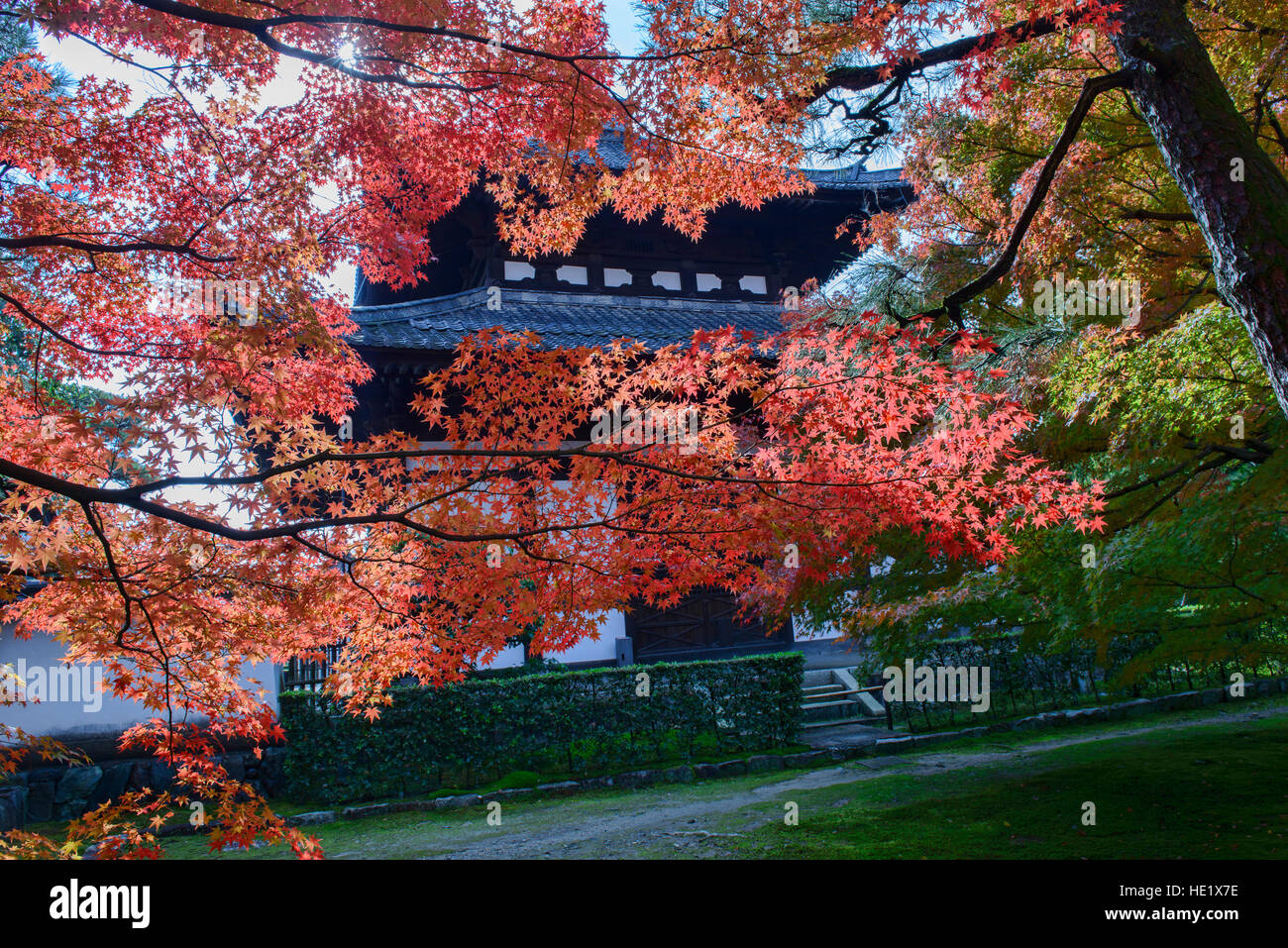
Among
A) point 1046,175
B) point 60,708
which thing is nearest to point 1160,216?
point 1046,175

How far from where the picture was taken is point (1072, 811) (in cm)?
598

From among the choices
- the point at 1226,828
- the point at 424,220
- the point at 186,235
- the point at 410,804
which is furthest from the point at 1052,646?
the point at 410,804

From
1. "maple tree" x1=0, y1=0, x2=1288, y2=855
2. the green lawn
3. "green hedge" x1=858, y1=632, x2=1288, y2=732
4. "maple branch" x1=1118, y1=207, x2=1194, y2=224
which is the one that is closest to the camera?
"maple tree" x1=0, y1=0, x2=1288, y2=855

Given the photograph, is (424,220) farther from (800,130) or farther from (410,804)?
(410,804)

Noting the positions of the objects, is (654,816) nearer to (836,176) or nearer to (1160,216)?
(1160,216)

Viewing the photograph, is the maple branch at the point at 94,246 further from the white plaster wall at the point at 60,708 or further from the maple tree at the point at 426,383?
the white plaster wall at the point at 60,708

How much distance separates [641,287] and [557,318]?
1989 mm

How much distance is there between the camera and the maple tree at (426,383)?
11.1ft

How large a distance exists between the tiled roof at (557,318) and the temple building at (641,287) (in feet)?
0.08

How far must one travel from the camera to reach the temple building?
34.8 ft

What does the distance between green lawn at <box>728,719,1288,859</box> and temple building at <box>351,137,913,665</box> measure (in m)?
3.62

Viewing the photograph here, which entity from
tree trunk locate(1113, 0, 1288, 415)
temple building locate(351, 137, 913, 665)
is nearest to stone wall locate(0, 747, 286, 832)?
temple building locate(351, 137, 913, 665)

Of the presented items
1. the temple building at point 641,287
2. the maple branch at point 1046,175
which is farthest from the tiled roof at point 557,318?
the maple branch at point 1046,175

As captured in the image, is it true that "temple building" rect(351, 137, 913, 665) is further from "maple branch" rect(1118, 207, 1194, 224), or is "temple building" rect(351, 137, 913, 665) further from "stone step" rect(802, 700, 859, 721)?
"maple branch" rect(1118, 207, 1194, 224)
